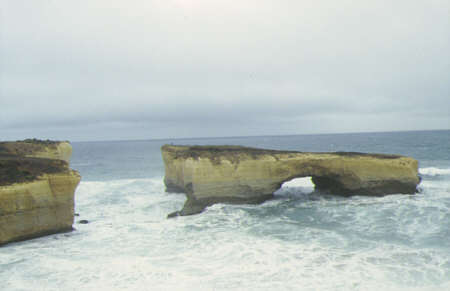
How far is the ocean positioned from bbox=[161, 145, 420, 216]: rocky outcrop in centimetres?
81

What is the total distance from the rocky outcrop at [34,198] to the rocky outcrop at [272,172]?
588 centimetres

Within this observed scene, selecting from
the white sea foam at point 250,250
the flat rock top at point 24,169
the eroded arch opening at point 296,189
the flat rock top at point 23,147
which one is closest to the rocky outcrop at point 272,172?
the white sea foam at point 250,250

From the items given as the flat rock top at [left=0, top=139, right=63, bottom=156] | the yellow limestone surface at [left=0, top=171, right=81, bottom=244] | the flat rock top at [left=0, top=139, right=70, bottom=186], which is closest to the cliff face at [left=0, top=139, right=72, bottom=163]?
the flat rock top at [left=0, top=139, right=63, bottom=156]

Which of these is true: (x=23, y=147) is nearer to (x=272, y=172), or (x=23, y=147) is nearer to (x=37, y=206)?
(x=37, y=206)

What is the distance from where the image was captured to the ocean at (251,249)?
8070mm

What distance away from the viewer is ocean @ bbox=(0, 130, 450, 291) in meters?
8.07

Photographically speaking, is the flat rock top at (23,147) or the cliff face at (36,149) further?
the cliff face at (36,149)

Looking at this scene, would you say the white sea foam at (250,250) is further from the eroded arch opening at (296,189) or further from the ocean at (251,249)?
the eroded arch opening at (296,189)

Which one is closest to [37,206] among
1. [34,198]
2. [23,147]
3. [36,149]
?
[34,198]

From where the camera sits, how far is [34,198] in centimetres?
1162

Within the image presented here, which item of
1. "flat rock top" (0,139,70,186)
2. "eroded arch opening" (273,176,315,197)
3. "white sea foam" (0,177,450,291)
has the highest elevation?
"flat rock top" (0,139,70,186)

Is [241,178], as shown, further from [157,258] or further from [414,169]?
[414,169]

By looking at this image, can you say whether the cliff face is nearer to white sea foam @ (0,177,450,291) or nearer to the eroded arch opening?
white sea foam @ (0,177,450,291)

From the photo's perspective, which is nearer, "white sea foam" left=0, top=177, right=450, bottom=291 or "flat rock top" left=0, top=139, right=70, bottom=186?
"white sea foam" left=0, top=177, right=450, bottom=291
